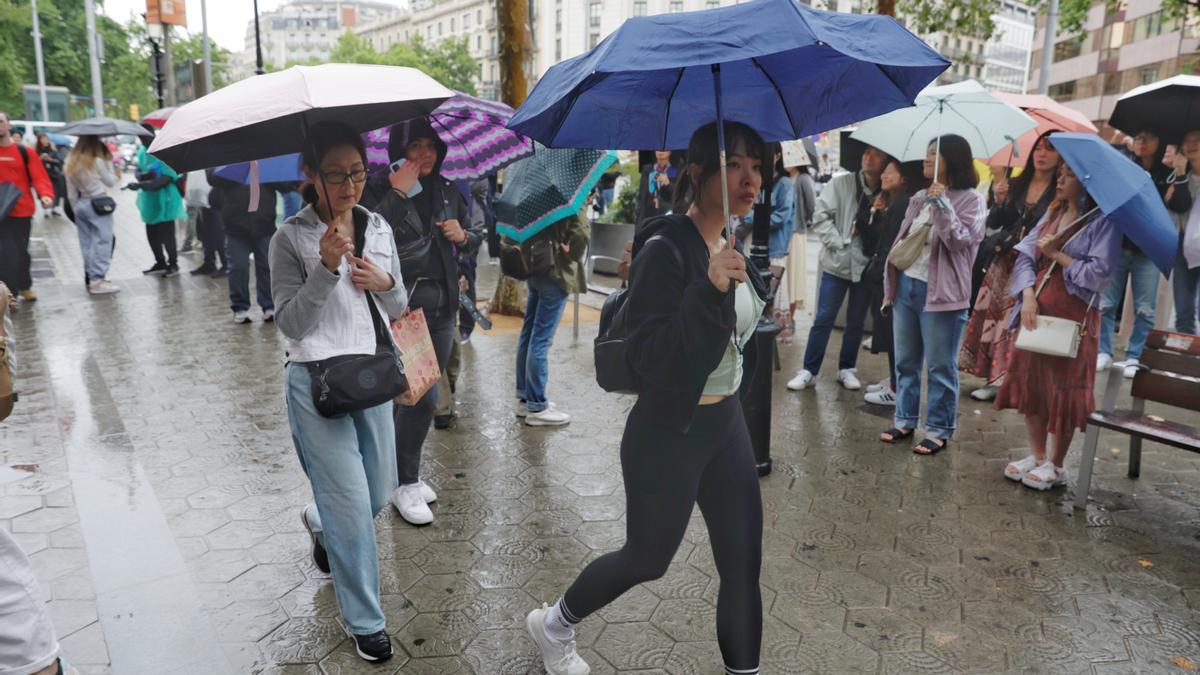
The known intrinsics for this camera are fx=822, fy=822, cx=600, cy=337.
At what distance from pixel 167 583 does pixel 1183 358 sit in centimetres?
532

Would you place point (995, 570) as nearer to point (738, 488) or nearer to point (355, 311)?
point (738, 488)

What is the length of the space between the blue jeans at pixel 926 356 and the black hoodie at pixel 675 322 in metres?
3.37

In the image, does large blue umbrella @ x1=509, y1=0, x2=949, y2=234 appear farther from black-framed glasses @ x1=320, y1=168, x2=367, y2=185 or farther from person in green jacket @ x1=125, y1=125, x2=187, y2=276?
person in green jacket @ x1=125, y1=125, x2=187, y2=276

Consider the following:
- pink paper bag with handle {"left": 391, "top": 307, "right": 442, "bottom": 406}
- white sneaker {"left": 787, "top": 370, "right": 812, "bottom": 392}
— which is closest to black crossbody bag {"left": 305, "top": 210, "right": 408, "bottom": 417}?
Result: pink paper bag with handle {"left": 391, "top": 307, "right": 442, "bottom": 406}

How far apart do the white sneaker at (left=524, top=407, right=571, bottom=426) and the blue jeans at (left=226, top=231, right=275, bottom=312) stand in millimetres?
4541

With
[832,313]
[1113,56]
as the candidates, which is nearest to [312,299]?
[832,313]

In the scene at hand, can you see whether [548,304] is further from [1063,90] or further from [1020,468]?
[1063,90]

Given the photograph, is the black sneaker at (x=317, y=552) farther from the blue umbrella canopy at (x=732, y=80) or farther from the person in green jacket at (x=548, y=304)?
the person in green jacket at (x=548, y=304)

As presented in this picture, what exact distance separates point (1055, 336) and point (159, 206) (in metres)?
11.4

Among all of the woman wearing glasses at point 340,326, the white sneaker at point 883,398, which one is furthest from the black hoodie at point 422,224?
the white sneaker at point 883,398

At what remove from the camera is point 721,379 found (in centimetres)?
260

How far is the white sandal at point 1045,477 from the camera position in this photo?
490 cm

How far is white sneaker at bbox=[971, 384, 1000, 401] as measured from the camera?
269 inches

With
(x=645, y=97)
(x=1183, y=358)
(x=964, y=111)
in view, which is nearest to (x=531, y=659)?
(x=645, y=97)
